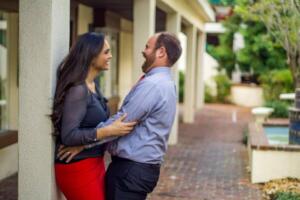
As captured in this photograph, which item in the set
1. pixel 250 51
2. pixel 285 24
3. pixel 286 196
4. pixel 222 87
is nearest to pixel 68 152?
pixel 286 196

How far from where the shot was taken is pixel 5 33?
7906 millimetres

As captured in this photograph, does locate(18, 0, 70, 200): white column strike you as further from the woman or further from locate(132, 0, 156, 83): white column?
locate(132, 0, 156, 83): white column

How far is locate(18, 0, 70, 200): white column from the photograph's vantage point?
11.5 ft

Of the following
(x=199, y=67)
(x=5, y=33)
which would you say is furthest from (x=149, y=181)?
(x=199, y=67)

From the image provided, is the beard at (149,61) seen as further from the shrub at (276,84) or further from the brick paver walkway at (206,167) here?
the shrub at (276,84)

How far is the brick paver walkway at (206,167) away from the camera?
6930 millimetres

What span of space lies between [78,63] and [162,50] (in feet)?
1.73

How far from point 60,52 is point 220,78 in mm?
20188

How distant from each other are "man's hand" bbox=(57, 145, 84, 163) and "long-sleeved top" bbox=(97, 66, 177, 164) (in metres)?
0.20

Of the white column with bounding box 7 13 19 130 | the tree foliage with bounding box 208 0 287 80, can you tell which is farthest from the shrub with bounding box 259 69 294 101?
the white column with bounding box 7 13 19 130

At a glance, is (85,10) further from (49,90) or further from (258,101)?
(258,101)

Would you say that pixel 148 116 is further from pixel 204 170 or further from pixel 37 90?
pixel 204 170

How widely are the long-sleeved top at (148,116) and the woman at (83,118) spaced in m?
0.08

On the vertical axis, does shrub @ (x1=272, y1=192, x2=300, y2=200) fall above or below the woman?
below
